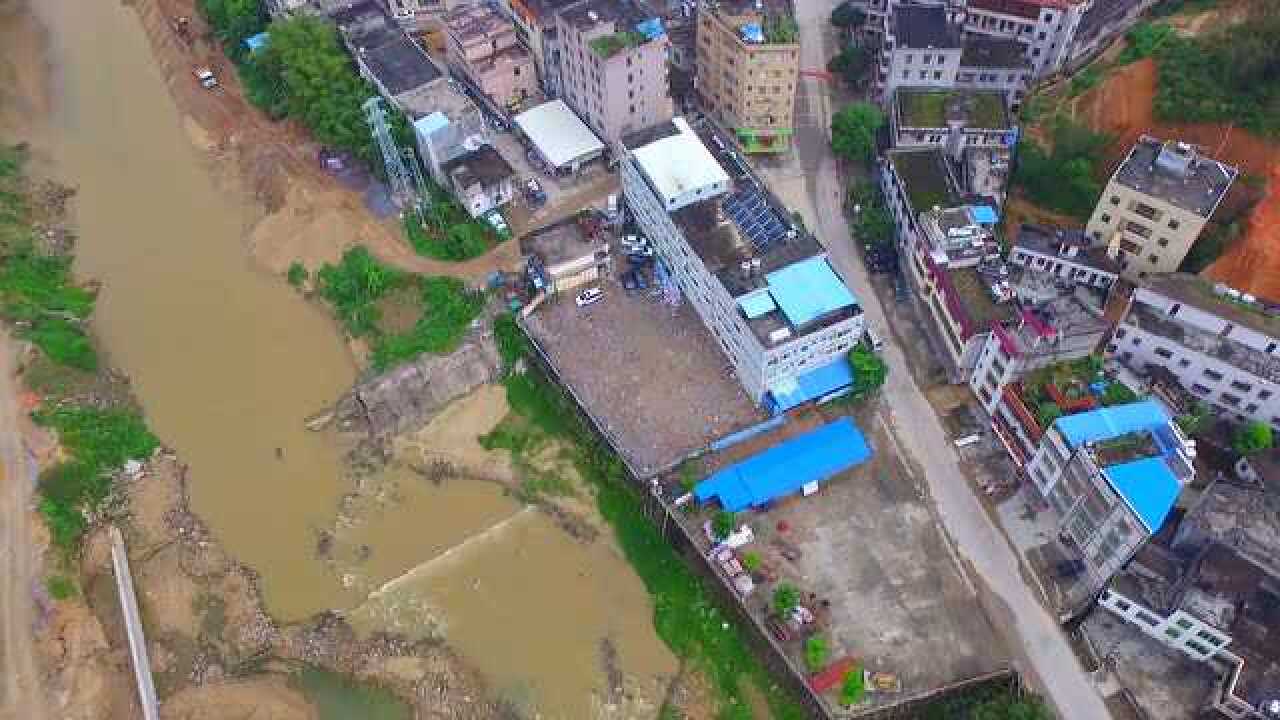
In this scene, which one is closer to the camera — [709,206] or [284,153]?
[709,206]

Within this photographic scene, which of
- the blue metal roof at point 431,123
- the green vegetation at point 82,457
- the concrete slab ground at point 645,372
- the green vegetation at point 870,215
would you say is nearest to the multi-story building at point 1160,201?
the green vegetation at point 870,215

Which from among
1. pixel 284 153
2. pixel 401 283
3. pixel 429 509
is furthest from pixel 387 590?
pixel 284 153

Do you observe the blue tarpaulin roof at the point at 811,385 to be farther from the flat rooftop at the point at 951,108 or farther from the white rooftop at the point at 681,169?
the flat rooftop at the point at 951,108

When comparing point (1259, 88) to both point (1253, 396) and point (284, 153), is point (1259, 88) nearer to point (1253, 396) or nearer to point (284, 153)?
point (1253, 396)

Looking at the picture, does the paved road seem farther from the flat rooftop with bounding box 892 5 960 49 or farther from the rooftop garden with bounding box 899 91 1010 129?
the flat rooftop with bounding box 892 5 960 49

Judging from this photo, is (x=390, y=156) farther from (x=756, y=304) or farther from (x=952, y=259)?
(x=952, y=259)

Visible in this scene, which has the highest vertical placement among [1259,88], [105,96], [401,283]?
[1259,88]

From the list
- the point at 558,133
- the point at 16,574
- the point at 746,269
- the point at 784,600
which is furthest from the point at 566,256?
the point at 16,574
